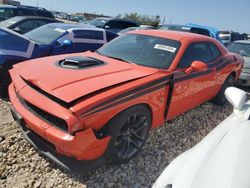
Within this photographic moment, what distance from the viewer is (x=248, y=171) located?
1714 mm

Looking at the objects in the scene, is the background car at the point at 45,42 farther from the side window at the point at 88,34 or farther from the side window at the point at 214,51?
the side window at the point at 214,51

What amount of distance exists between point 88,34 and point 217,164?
224 inches

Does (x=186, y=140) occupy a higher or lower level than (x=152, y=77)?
lower

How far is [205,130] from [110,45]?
2.12 metres

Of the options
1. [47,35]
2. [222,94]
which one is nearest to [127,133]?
[222,94]

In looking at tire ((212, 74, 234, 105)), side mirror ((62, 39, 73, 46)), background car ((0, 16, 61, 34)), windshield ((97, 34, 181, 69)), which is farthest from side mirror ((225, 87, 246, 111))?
background car ((0, 16, 61, 34))

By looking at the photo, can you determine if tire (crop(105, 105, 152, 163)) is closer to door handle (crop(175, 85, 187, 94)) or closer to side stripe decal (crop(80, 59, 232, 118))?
side stripe decal (crop(80, 59, 232, 118))

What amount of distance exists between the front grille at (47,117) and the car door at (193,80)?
1698mm

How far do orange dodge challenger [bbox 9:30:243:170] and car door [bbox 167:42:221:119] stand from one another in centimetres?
2

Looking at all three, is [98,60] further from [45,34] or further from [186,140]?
[45,34]

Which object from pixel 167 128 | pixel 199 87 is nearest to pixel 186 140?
pixel 167 128

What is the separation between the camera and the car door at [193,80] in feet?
12.8

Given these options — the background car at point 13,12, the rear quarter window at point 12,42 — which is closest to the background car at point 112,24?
the background car at point 13,12

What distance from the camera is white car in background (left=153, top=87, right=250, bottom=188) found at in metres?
1.65
